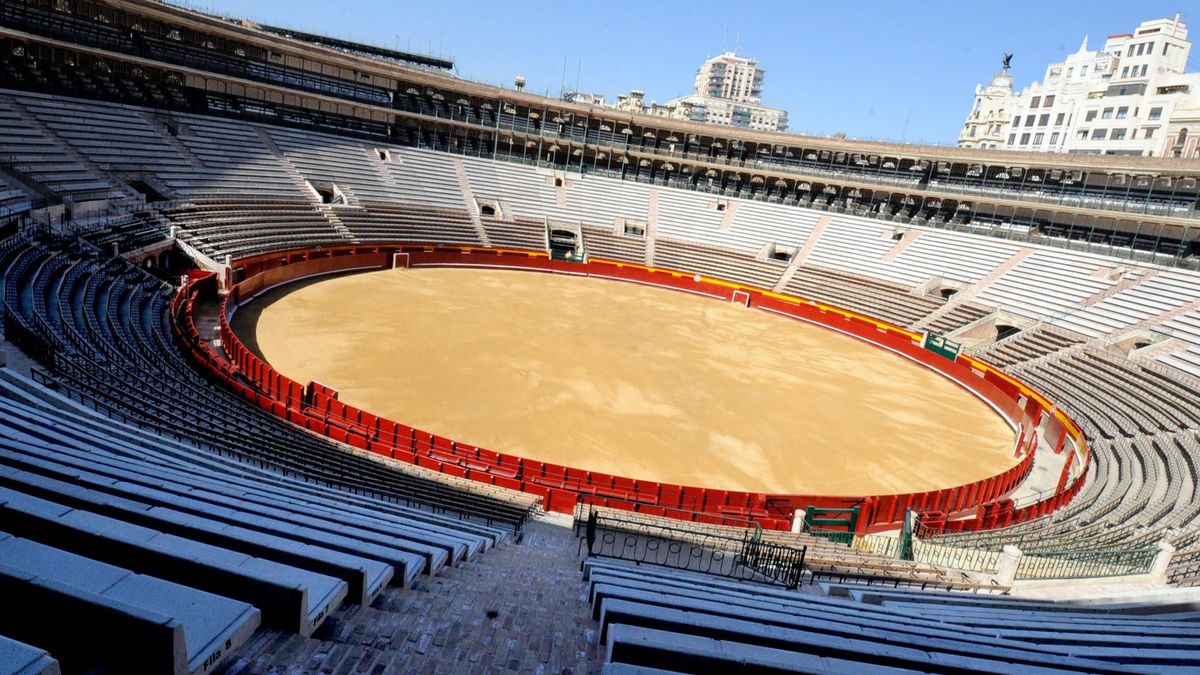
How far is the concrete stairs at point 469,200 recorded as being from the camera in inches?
1945

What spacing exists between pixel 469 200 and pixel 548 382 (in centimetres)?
3126

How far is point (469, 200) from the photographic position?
52.9 metres

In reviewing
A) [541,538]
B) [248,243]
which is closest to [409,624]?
[541,538]

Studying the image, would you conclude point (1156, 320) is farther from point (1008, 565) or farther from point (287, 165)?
point (287, 165)

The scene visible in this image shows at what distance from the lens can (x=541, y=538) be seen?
14016 millimetres

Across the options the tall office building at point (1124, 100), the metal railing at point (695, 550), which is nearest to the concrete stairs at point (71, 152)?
the metal railing at point (695, 550)

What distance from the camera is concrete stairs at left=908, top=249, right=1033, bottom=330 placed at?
133 feet

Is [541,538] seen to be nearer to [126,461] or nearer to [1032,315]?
[126,461]

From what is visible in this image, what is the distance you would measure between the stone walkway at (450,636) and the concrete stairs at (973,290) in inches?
1459

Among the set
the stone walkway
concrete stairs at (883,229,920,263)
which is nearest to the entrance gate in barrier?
the stone walkway

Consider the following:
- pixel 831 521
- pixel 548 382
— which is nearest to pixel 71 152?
pixel 548 382

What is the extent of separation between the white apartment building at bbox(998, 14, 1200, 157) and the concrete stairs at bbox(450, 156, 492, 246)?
2569 inches

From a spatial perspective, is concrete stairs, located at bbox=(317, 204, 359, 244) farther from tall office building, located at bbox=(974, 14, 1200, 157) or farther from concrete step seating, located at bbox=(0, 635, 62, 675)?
tall office building, located at bbox=(974, 14, 1200, 157)

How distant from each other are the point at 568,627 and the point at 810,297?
4145 centimetres
